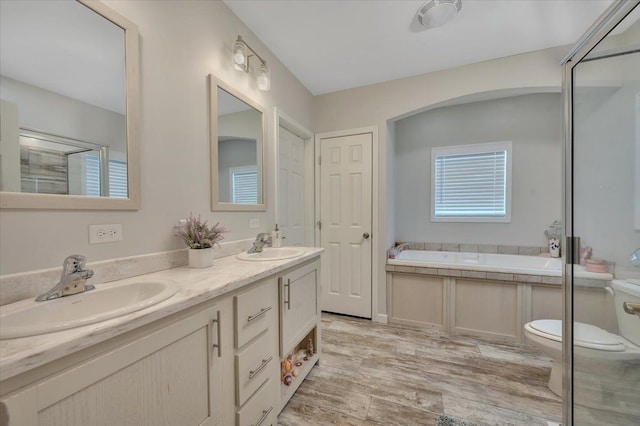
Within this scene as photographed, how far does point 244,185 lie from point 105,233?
947 mm

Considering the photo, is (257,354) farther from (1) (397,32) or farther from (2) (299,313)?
(1) (397,32)

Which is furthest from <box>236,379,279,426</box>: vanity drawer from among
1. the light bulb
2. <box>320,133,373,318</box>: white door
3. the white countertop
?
the light bulb

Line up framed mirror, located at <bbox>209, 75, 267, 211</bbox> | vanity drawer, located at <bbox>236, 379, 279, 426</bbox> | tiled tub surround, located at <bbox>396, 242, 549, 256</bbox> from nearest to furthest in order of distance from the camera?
1. vanity drawer, located at <bbox>236, 379, 279, 426</bbox>
2. framed mirror, located at <bbox>209, 75, 267, 211</bbox>
3. tiled tub surround, located at <bbox>396, 242, 549, 256</bbox>

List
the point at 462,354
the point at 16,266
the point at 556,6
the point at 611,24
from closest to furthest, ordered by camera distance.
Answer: the point at 16,266 → the point at 611,24 → the point at 556,6 → the point at 462,354

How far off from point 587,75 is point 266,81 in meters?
2.01

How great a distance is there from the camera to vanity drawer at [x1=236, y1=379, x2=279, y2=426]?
114cm

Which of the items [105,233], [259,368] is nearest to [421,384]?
[259,368]

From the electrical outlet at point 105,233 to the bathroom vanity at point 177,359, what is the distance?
25 centimetres

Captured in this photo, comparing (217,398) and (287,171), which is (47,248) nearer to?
(217,398)

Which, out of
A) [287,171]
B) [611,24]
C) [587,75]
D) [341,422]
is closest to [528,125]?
[587,75]

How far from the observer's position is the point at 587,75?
4.67ft

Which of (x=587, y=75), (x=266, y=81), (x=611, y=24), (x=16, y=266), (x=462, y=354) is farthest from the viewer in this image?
(x=462, y=354)

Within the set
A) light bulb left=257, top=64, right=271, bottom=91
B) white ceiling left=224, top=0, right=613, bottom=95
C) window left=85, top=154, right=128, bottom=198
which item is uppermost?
white ceiling left=224, top=0, right=613, bottom=95

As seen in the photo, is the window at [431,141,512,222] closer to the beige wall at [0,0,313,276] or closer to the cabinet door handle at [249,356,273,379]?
the beige wall at [0,0,313,276]
